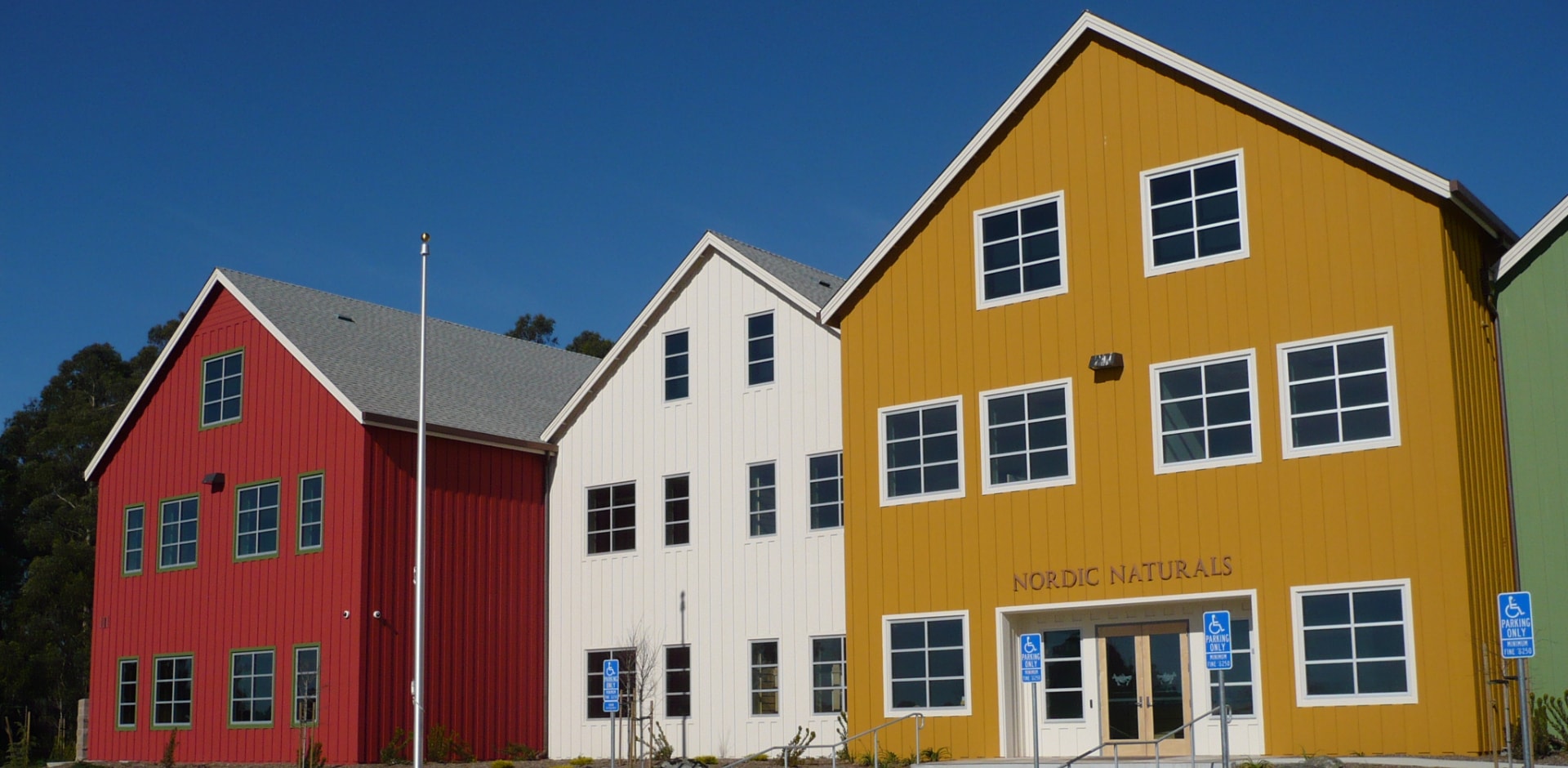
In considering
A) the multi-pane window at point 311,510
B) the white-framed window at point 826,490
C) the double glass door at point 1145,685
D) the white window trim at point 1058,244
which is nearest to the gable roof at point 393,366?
the multi-pane window at point 311,510

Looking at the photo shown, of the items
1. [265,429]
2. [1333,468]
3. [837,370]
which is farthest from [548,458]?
[1333,468]

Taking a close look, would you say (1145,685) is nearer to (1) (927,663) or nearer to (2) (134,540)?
(1) (927,663)

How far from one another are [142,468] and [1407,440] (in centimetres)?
2565

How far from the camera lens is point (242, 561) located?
103ft

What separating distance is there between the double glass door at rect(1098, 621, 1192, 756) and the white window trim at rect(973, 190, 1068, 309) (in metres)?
5.02

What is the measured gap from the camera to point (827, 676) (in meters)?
26.8

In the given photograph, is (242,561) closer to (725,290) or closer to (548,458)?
(548,458)

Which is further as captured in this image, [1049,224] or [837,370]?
[837,370]

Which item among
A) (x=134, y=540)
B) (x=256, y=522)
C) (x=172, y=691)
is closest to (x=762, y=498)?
(x=256, y=522)

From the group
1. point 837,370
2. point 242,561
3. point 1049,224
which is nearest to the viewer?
point 1049,224

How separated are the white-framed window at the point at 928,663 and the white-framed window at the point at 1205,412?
13.5 feet

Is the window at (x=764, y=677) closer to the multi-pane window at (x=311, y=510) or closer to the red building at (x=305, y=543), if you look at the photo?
the red building at (x=305, y=543)

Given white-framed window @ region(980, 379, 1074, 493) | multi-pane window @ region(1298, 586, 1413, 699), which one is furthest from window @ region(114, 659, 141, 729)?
multi-pane window @ region(1298, 586, 1413, 699)

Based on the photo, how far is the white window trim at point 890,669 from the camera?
77.3ft
